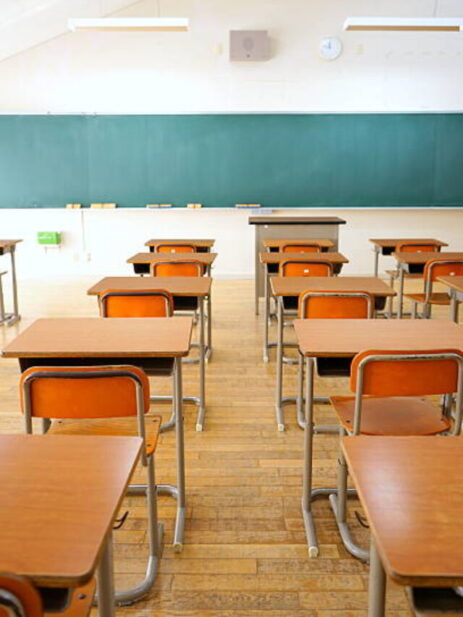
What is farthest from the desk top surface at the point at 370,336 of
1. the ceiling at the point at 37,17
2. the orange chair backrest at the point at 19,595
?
the ceiling at the point at 37,17

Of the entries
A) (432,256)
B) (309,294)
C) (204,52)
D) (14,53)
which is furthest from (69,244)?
(309,294)

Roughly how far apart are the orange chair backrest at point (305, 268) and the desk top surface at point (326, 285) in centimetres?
52

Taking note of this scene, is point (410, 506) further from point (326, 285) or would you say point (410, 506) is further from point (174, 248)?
point (174, 248)

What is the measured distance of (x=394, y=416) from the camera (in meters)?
2.38

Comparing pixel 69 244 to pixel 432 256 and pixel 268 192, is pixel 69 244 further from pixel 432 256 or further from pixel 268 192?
pixel 432 256

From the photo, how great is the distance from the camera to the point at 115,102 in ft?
26.6

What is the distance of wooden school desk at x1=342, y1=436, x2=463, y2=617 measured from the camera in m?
1.04

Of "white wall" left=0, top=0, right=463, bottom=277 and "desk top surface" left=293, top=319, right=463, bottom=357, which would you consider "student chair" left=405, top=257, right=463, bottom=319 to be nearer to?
"desk top surface" left=293, top=319, right=463, bottom=357

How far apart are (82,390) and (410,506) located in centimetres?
114

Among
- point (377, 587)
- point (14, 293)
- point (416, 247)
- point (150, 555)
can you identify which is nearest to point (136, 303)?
point (150, 555)

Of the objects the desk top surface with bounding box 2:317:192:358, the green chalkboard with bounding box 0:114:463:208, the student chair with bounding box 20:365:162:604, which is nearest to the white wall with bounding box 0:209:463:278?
the green chalkboard with bounding box 0:114:463:208

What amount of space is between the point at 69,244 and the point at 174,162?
1977 mm

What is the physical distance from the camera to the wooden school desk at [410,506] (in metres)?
1.04

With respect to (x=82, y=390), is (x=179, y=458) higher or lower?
lower
